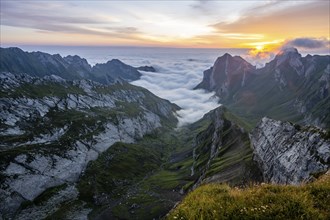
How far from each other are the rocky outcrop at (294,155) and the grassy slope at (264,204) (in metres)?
26.9

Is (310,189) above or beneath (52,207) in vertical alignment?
above

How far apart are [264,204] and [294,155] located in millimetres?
60384

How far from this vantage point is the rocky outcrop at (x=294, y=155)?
58.5 meters

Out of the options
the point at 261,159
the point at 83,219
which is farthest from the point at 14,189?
the point at 261,159

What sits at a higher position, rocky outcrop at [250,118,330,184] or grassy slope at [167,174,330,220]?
grassy slope at [167,174,330,220]

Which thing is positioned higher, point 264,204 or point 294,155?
point 264,204

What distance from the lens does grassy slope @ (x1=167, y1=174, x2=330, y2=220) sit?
1472 cm

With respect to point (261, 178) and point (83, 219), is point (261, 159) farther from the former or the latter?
Answer: point (83, 219)

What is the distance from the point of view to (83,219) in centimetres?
18412

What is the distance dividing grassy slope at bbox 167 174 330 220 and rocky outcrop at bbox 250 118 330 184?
2691cm

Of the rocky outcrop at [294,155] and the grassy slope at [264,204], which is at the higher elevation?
the grassy slope at [264,204]

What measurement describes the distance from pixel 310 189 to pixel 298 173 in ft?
162

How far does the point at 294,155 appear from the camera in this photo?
70750mm

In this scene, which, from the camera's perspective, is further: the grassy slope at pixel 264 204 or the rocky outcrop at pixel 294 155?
the rocky outcrop at pixel 294 155
